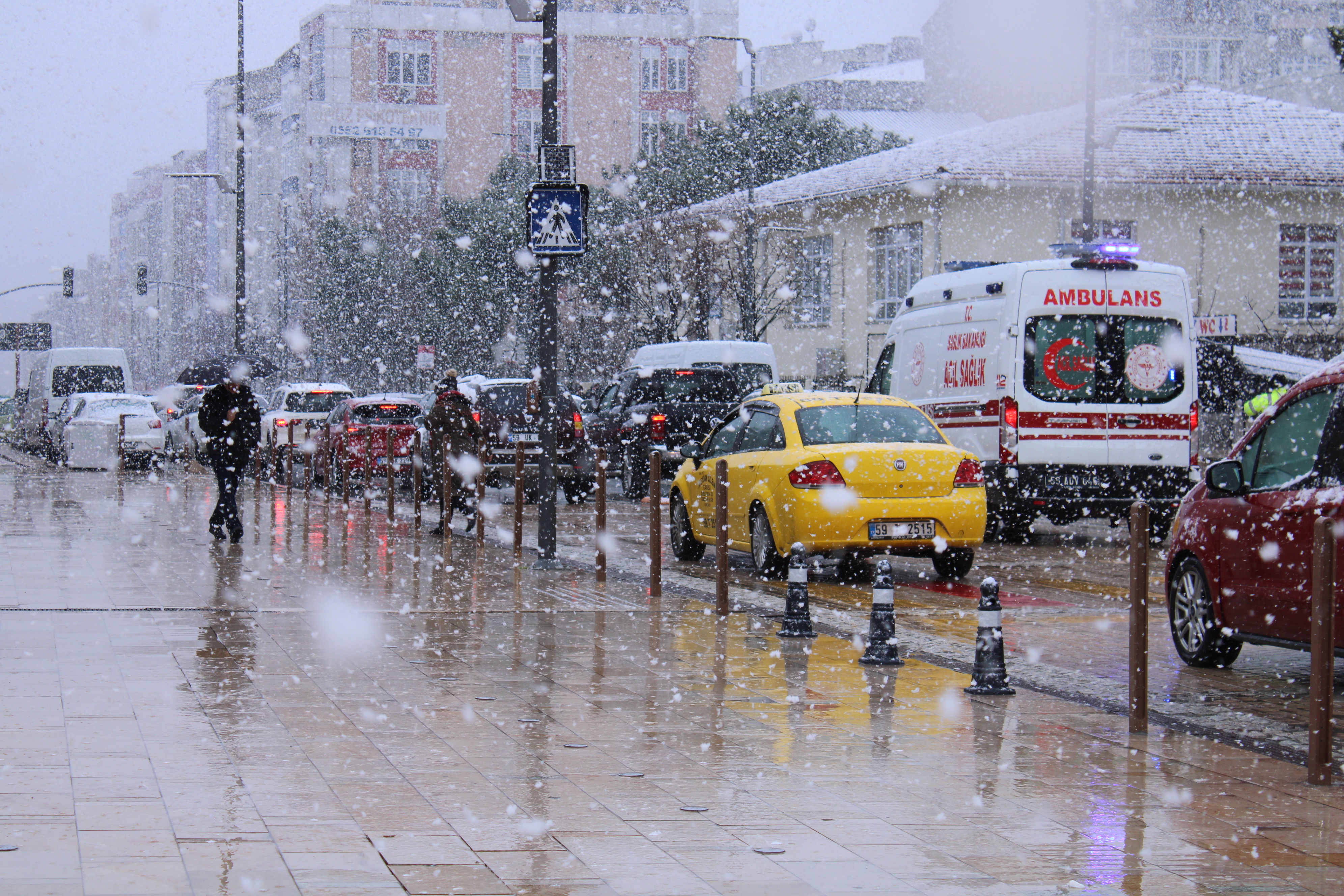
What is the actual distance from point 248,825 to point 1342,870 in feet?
11.7

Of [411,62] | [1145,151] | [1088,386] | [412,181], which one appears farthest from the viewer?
[411,62]

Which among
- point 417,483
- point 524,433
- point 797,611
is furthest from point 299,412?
point 797,611

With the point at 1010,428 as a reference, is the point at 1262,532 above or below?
below

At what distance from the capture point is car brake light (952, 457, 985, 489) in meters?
13.9

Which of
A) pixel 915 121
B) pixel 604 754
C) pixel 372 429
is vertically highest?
pixel 915 121

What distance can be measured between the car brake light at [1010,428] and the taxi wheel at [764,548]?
143 inches

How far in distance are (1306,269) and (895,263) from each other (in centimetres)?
906

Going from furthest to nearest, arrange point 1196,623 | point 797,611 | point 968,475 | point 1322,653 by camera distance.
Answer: point 968,475 < point 797,611 < point 1196,623 < point 1322,653

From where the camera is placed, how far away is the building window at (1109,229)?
1431 inches

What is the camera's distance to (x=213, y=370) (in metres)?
39.5

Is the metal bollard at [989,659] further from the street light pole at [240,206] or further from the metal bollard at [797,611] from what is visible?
the street light pole at [240,206]

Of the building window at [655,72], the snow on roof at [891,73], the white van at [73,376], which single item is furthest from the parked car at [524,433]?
the snow on roof at [891,73]

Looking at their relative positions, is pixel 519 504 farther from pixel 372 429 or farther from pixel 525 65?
pixel 525 65

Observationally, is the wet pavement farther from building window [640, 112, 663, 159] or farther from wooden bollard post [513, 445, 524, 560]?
building window [640, 112, 663, 159]
